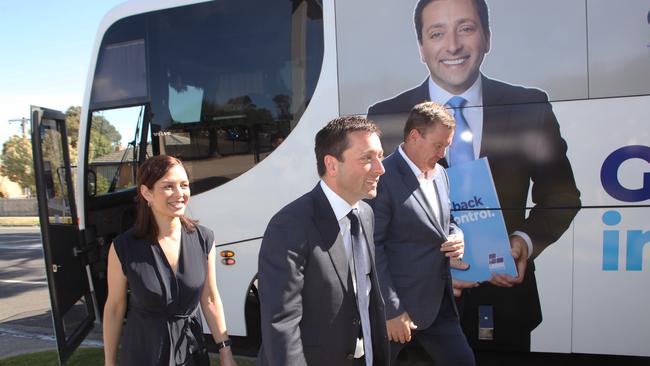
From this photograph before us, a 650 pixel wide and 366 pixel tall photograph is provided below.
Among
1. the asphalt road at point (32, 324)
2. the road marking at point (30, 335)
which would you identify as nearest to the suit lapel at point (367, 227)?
the asphalt road at point (32, 324)

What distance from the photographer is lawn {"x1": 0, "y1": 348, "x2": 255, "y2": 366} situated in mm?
4500

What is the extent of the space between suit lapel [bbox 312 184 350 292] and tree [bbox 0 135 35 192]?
4482cm

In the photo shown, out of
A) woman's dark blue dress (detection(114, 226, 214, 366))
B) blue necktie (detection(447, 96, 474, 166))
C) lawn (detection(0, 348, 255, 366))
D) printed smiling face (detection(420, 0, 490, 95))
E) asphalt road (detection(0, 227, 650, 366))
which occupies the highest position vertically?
printed smiling face (detection(420, 0, 490, 95))

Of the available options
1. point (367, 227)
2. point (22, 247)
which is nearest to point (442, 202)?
point (367, 227)

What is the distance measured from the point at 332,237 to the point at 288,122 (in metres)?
2.20

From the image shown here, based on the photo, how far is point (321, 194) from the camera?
6.00ft

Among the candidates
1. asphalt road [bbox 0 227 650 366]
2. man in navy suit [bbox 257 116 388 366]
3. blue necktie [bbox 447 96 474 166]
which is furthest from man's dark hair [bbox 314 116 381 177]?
asphalt road [bbox 0 227 650 366]

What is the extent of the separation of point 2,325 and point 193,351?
566cm

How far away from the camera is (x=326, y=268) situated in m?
1.73

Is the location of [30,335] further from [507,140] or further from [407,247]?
[507,140]

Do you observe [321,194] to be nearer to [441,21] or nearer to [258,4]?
[441,21]

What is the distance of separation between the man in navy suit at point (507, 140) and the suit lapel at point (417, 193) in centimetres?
94

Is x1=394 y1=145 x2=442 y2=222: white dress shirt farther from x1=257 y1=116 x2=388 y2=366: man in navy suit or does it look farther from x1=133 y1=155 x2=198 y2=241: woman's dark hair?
x1=133 y1=155 x2=198 y2=241: woman's dark hair

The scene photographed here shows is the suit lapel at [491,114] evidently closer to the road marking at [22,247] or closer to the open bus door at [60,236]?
the open bus door at [60,236]
